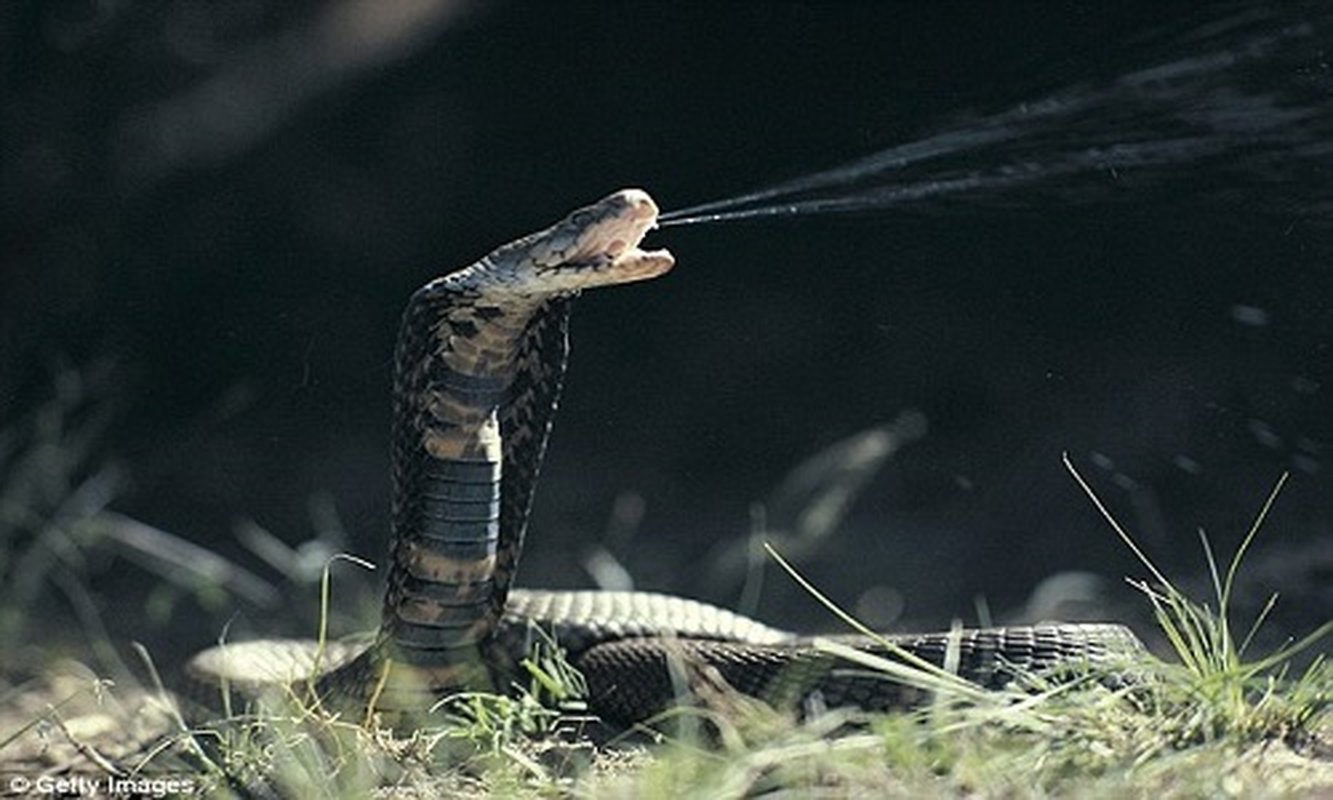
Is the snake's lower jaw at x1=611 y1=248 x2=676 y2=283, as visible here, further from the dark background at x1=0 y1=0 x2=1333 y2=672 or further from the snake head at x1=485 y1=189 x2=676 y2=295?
the dark background at x1=0 y1=0 x2=1333 y2=672

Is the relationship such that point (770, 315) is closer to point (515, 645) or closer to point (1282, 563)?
point (1282, 563)

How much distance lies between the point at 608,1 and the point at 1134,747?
5.94 metres

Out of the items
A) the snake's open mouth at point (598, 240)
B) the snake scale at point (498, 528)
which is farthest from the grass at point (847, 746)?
the snake's open mouth at point (598, 240)

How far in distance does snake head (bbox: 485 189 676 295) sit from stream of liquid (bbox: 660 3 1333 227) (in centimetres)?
60

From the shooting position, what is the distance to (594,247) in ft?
18.1

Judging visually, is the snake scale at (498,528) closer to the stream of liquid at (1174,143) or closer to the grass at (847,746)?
the grass at (847,746)

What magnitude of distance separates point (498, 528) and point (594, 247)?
892 mm

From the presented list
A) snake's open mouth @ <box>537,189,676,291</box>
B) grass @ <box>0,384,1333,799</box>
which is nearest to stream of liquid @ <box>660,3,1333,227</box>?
snake's open mouth @ <box>537,189,676,291</box>

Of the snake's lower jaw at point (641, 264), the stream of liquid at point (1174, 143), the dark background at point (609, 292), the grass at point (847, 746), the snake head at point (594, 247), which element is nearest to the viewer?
the grass at point (847, 746)

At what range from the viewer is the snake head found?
5.47m

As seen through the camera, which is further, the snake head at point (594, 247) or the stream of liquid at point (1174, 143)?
the stream of liquid at point (1174, 143)

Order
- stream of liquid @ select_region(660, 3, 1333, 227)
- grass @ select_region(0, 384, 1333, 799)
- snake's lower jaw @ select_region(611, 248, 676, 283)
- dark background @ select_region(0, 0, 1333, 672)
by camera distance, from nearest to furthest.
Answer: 1. grass @ select_region(0, 384, 1333, 799)
2. snake's lower jaw @ select_region(611, 248, 676, 283)
3. stream of liquid @ select_region(660, 3, 1333, 227)
4. dark background @ select_region(0, 0, 1333, 672)

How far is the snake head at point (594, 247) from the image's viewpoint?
547 cm

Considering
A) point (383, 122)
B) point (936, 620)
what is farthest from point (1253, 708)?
point (383, 122)
